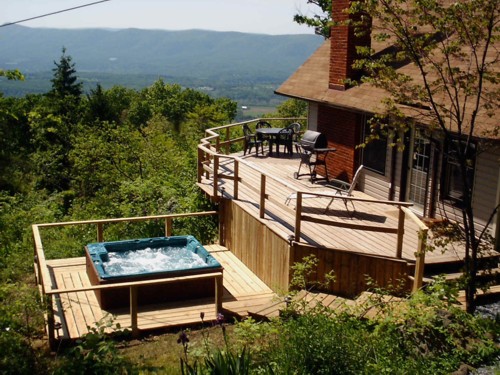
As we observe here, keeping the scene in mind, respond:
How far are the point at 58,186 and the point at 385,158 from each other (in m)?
21.7

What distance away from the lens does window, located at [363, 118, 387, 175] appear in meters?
13.3

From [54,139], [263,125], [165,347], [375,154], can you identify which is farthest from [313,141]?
[54,139]

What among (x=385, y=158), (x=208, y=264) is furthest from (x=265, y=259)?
(x=385, y=158)

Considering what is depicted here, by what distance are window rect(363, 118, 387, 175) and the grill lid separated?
1.21 m

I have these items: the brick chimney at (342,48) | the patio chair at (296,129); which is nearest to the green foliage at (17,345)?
the brick chimney at (342,48)

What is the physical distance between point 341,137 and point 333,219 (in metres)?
3.62

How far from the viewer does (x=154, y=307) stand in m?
10.5

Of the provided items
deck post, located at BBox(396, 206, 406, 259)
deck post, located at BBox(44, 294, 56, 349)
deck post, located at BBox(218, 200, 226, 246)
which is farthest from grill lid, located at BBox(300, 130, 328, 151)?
deck post, located at BBox(44, 294, 56, 349)

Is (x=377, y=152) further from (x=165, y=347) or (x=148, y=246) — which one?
(x=165, y=347)

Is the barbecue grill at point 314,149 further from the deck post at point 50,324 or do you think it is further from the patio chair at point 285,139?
the deck post at point 50,324

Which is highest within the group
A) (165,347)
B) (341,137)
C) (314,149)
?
(341,137)

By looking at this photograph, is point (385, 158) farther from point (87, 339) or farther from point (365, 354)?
point (87, 339)

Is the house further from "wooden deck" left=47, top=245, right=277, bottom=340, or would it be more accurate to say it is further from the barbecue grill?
"wooden deck" left=47, top=245, right=277, bottom=340

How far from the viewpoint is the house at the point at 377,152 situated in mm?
10188
